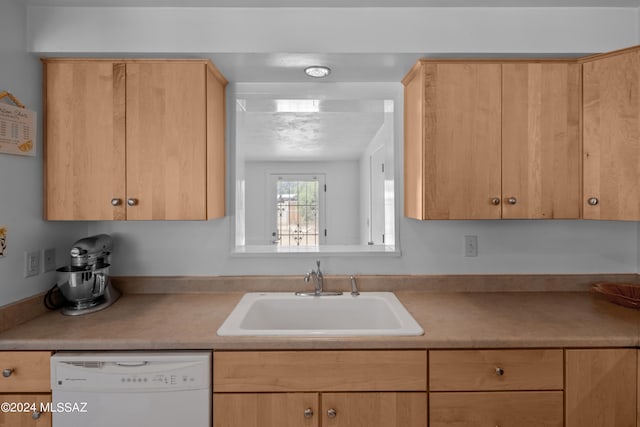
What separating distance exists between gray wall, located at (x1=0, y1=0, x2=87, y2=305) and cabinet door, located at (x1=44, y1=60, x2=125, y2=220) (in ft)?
0.15

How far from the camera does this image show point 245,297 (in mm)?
1827

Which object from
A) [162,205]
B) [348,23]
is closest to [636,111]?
[348,23]

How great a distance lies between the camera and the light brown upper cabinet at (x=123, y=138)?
1607mm

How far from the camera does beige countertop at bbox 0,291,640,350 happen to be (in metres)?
1.29

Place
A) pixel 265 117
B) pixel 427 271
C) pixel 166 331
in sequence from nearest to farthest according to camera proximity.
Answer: pixel 166 331
pixel 427 271
pixel 265 117

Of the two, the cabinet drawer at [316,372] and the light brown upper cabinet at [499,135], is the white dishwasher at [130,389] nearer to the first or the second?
Answer: the cabinet drawer at [316,372]

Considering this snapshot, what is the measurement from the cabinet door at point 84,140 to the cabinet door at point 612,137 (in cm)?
214

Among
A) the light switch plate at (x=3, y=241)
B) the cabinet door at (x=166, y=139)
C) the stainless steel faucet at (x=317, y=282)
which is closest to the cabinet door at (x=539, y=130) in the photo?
the stainless steel faucet at (x=317, y=282)

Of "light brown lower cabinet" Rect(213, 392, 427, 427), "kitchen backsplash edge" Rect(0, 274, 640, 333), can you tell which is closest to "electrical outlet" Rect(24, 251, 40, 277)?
"kitchen backsplash edge" Rect(0, 274, 640, 333)

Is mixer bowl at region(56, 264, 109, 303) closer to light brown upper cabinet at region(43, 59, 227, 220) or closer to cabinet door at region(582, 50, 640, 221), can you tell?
light brown upper cabinet at region(43, 59, 227, 220)

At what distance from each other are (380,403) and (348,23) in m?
1.60

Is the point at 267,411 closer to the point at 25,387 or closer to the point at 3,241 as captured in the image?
the point at 25,387

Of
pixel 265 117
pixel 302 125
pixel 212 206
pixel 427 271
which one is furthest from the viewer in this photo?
pixel 302 125

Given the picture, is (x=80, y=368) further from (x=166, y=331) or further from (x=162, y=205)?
(x=162, y=205)
